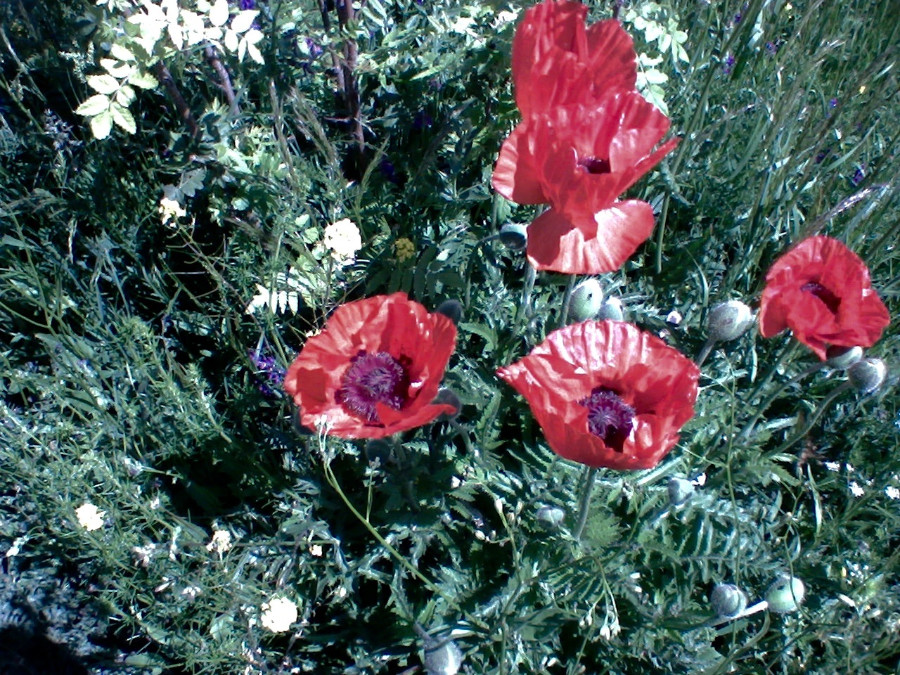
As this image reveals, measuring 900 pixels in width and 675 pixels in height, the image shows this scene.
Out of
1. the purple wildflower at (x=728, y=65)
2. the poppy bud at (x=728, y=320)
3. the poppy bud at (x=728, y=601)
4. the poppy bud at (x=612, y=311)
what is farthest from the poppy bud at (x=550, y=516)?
the purple wildflower at (x=728, y=65)

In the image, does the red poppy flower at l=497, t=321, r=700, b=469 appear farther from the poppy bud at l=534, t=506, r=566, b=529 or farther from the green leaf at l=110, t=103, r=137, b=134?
the green leaf at l=110, t=103, r=137, b=134

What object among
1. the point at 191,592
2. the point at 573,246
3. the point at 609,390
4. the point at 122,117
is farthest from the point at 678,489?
the point at 122,117

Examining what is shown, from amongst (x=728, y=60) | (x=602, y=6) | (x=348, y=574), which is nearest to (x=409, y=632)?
(x=348, y=574)

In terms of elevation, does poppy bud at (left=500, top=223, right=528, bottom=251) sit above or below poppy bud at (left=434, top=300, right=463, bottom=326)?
above

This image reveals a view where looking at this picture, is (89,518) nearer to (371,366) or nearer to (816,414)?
(371,366)

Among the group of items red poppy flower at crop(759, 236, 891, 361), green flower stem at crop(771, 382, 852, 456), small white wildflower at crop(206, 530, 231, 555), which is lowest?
small white wildflower at crop(206, 530, 231, 555)

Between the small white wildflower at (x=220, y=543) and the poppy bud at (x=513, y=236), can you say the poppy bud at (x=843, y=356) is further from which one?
the small white wildflower at (x=220, y=543)

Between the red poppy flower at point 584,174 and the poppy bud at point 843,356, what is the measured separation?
27.2 inches

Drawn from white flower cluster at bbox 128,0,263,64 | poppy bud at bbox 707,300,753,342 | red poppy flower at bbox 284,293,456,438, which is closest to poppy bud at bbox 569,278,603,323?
poppy bud at bbox 707,300,753,342

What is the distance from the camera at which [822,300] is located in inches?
68.6

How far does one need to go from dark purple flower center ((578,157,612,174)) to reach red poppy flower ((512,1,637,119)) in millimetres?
126

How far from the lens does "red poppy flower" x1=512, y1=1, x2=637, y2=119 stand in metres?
1.51

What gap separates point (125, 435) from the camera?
2342 millimetres

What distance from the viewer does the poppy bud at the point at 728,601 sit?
5.49ft
